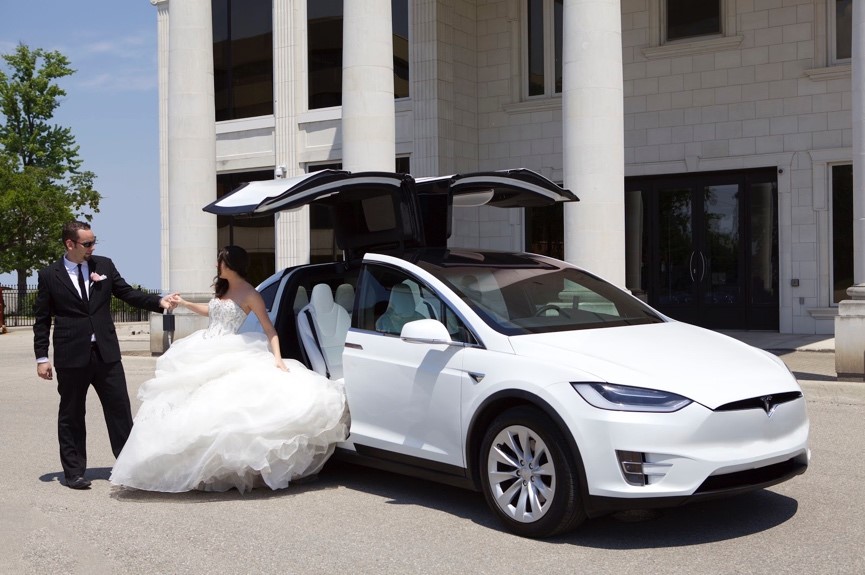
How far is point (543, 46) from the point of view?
2256 centimetres

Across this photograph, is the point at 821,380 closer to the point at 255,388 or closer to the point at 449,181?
the point at 449,181

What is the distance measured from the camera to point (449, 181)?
27.0 feet

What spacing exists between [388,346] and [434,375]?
578mm

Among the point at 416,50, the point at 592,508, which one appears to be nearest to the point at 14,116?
the point at 416,50

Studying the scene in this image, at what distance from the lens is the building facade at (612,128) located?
1780 centimetres

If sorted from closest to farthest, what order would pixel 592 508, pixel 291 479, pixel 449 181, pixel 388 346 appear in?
pixel 592 508 → pixel 388 346 → pixel 291 479 → pixel 449 181

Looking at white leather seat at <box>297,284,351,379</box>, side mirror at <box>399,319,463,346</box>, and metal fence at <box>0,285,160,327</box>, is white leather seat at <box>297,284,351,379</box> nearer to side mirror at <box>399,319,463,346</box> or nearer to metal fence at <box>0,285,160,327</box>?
side mirror at <box>399,319,463,346</box>

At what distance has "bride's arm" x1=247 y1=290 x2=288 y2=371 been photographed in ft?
25.2

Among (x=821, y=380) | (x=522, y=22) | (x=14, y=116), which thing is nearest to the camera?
(x=821, y=380)

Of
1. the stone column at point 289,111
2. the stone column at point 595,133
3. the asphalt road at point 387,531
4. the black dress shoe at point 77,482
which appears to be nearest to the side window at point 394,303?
the asphalt road at point 387,531

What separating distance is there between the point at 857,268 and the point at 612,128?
411cm

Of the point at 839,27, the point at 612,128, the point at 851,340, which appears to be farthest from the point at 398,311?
the point at 839,27

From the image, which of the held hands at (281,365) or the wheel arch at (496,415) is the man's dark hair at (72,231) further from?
the wheel arch at (496,415)

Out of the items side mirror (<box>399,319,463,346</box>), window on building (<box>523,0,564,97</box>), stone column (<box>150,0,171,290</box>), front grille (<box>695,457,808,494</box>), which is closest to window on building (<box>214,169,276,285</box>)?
stone column (<box>150,0,171,290</box>)
